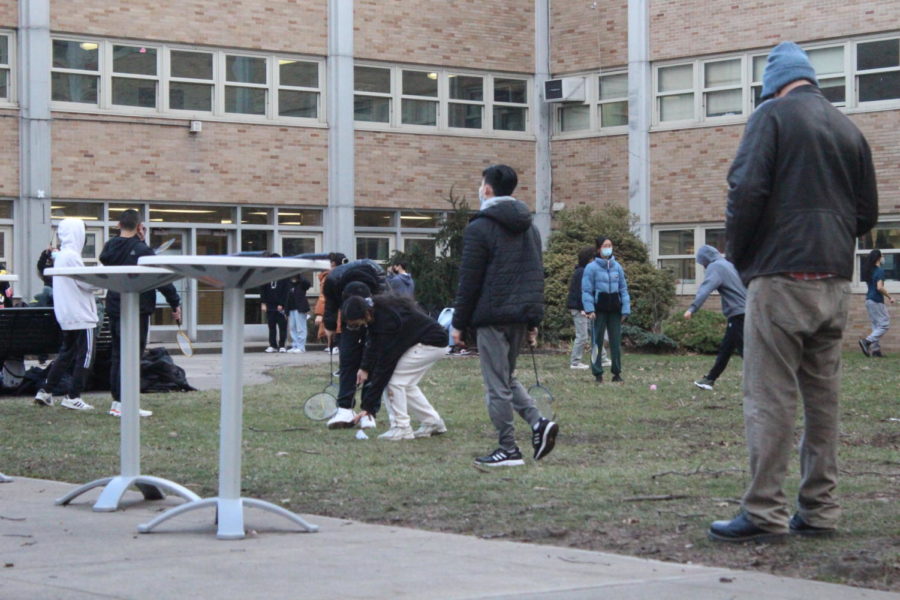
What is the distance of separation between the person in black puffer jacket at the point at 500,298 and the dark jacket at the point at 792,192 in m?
3.06

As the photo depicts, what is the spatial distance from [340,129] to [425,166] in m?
2.25

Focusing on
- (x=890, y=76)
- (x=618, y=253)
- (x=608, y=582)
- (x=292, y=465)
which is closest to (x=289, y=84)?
(x=618, y=253)

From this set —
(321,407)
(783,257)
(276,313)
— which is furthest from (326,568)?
(276,313)

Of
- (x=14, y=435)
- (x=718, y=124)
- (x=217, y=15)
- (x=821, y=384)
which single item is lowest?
(x=14, y=435)

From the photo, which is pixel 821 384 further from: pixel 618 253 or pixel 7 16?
pixel 7 16

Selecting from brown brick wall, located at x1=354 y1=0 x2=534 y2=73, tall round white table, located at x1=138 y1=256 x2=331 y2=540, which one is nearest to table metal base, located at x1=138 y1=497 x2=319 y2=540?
tall round white table, located at x1=138 y1=256 x2=331 y2=540

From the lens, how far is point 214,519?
712 centimetres

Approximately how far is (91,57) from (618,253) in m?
11.3

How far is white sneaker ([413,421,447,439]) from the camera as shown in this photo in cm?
1129

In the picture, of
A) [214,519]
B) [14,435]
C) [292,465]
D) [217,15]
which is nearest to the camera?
[214,519]

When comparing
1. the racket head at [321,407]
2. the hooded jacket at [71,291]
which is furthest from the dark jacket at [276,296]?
the racket head at [321,407]

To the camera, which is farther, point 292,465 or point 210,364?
point 210,364

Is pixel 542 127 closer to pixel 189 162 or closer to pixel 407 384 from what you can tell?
pixel 189 162

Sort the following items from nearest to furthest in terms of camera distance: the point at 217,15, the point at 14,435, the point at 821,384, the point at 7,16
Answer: the point at 821,384
the point at 14,435
the point at 7,16
the point at 217,15
